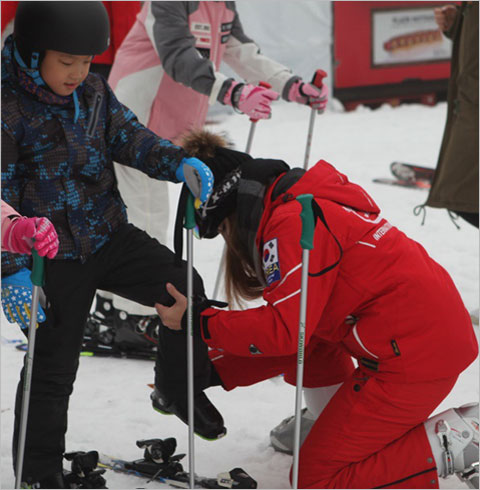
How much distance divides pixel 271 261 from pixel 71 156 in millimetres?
724

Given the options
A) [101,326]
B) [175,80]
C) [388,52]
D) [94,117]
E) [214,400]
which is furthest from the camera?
[388,52]

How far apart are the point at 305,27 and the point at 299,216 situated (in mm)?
8976

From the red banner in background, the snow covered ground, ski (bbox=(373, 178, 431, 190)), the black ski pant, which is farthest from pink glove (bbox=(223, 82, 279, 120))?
the red banner in background

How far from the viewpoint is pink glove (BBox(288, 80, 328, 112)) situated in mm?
3895

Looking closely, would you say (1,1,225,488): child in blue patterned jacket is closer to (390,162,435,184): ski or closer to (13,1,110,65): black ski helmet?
(13,1,110,65): black ski helmet

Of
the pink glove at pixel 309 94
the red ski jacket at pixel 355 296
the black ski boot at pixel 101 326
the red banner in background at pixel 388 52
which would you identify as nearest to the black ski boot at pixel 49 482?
the red ski jacket at pixel 355 296

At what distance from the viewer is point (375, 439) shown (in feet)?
8.20

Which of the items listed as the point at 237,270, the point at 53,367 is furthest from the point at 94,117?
the point at 53,367

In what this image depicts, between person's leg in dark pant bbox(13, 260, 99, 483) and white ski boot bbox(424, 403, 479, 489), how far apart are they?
1167 mm

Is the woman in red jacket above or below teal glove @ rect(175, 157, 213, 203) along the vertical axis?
below

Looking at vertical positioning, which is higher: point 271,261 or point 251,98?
point 251,98

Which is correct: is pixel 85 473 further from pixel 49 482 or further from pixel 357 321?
pixel 357 321

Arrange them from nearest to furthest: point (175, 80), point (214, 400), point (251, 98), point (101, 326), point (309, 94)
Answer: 1. point (214, 400)
2. point (251, 98)
3. point (175, 80)
4. point (309, 94)
5. point (101, 326)

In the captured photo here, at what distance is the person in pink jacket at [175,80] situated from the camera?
369 centimetres
